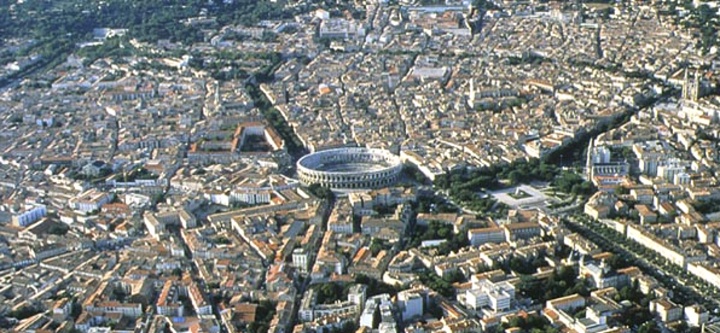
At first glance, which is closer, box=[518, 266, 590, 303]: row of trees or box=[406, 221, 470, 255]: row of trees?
box=[518, 266, 590, 303]: row of trees

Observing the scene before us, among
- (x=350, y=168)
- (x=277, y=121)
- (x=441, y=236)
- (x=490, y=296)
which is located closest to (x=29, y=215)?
(x=350, y=168)

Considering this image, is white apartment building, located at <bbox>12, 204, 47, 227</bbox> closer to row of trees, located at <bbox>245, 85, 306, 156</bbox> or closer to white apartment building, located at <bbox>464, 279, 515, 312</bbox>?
row of trees, located at <bbox>245, 85, 306, 156</bbox>

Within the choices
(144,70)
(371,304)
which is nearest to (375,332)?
(371,304)

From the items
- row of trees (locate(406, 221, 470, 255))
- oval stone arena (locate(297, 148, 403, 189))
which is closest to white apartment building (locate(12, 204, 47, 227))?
oval stone arena (locate(297, 148, 403, 189))

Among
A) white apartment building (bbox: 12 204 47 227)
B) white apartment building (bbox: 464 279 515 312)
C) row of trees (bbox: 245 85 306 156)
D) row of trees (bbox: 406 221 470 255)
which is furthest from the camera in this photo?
row of trees (bbox: 245 85 306 156)

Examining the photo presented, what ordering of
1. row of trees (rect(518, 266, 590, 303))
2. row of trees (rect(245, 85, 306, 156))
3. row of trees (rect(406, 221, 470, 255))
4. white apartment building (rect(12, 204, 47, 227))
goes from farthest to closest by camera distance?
row of trees (rect(245, 85, 306, 156))
white apartment building (rect(12, 204, 47, 227))
row of trees (rect(406, 221, 470, 255))
row of trees (rect(518, 266, 590, 303))

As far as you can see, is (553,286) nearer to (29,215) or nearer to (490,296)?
(490,296)

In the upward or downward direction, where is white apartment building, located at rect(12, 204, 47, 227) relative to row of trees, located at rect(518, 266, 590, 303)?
upward

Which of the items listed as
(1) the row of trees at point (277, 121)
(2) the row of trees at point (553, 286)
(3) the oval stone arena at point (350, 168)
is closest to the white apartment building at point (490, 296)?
(2) the row of trees at point (553, 286)

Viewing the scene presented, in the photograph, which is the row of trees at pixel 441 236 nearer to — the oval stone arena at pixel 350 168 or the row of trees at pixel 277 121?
the oval stone arena at pixel 350 168
